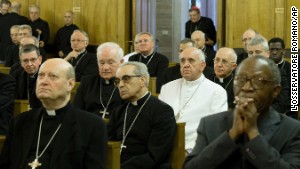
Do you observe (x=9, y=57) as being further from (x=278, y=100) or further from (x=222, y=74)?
(x=278, y=100)

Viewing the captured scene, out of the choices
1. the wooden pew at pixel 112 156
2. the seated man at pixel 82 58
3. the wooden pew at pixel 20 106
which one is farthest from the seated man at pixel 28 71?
the wooden pew at pixel 112 156

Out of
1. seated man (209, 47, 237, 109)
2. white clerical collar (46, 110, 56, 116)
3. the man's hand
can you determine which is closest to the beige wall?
seated man (209, 47, 237, 109)

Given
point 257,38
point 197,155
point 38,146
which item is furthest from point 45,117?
point 257,38

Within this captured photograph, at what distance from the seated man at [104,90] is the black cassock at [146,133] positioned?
40.0 inches

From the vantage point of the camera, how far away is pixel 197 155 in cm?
289

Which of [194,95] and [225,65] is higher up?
[225,65]

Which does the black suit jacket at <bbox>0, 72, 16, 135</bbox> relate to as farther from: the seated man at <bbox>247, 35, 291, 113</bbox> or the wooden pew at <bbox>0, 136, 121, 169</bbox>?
the seated man at <bbox>247, 35, 291, 113</bbox>

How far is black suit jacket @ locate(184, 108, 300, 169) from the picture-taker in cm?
265

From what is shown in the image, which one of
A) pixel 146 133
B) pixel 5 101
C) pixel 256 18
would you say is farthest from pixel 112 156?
pixel 256 18

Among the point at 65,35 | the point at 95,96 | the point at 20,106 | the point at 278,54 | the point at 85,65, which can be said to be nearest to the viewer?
the point at 20,106

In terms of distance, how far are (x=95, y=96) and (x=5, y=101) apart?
3.28 feet

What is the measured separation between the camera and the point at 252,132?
8.73ft

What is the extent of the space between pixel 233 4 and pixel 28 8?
5.33 meters

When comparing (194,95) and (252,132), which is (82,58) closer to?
(194,95)
